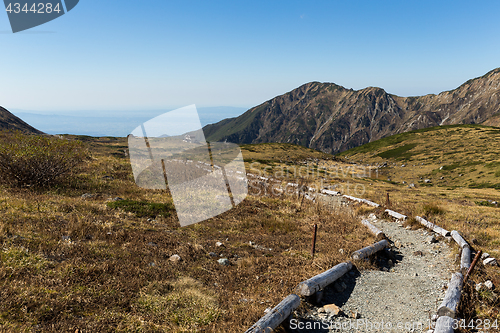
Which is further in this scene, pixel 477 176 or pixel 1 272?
pixel 477 176

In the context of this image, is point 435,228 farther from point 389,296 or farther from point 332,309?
point 332,309

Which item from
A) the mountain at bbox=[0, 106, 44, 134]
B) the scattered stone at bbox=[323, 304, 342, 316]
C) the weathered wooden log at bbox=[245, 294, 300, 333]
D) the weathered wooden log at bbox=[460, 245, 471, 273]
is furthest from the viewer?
the mountain at bbox=[0, 106, 44, 134]

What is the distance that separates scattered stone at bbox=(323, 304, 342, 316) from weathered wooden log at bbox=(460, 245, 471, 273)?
5.23m

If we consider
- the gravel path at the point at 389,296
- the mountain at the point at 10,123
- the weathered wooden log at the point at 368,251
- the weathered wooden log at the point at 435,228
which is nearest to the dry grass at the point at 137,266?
the weathered wooden log at the point at 368,251

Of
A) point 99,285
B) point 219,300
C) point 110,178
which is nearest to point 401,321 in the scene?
point 219,300

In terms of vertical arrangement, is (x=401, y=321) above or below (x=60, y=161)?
Answer: below

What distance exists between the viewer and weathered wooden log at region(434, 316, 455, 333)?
19.5 ft

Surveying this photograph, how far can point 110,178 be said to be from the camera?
20.5m

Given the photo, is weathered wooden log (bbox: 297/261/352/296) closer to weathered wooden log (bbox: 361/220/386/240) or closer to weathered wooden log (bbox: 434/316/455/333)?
weathered wooden log (bbox: 434/316/455/333)

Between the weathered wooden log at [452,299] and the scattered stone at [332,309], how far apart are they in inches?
98.3

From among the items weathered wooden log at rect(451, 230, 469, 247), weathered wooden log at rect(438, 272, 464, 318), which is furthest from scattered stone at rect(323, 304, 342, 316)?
weathered wooden log at rect(451, 230, 469, 247)

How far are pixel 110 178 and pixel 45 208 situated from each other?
9461 millimetres

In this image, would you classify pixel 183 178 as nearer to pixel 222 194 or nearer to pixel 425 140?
pixel 222 194

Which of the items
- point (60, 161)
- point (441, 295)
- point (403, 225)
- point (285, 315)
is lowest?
point (403, 225)
